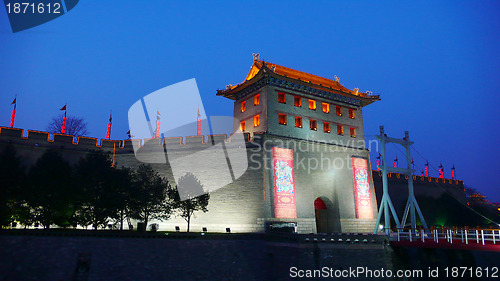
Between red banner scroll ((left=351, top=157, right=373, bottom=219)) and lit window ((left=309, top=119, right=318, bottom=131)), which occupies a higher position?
lit window ((left=309, top=119, right=318, bottom=131))

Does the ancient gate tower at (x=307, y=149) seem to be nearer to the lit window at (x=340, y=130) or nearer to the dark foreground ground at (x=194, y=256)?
the lit window at (x=340, y=130)

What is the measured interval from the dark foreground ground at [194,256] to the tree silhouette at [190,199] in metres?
4.72

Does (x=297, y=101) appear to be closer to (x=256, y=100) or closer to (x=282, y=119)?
(x=282, y=119)

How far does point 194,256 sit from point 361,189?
19.4 meters

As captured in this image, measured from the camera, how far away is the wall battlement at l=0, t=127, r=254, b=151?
25.8 metres

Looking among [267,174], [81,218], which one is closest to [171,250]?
[81,218]

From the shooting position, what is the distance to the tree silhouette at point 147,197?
23.2 meters

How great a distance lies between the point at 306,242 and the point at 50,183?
53.7 feet

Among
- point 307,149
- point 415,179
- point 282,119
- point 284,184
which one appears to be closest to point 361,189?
point 307,149

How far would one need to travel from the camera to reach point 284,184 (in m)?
28.2

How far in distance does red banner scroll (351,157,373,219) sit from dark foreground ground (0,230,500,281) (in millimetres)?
10228

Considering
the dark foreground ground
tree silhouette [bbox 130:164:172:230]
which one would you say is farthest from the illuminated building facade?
the dark foreground ground

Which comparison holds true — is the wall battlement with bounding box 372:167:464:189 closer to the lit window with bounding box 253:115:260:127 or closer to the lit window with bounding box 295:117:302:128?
the lit window with bounding box 295:117:302:128

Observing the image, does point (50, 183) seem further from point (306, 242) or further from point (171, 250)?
point (306, 242)
